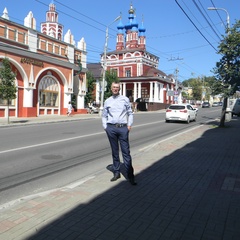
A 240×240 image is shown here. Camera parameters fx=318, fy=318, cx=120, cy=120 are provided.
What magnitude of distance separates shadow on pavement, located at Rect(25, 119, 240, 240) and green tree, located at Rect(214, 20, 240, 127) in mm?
12397

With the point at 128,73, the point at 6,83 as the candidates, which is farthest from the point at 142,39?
the point at 6,83

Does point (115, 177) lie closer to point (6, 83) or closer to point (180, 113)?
point (6, 83)

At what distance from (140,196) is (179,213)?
36.3 inches

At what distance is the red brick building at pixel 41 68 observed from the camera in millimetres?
27425

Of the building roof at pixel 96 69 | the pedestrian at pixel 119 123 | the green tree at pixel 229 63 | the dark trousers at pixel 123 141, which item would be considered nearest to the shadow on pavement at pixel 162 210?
the dark trousers at pixel 123 141

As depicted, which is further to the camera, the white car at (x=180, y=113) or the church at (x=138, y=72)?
the church at (x=138, y=72)

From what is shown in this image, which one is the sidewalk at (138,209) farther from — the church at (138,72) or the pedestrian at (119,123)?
the church at (138,72)

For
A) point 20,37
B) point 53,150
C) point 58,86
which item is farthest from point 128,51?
A: point 53,150

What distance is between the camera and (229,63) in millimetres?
18656

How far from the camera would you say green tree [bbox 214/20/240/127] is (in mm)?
18184

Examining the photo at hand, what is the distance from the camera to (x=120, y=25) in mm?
74000

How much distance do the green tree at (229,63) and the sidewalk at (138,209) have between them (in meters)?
12.4

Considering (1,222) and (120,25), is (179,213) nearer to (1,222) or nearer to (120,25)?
(1,222)

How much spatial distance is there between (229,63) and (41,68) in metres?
18.7
